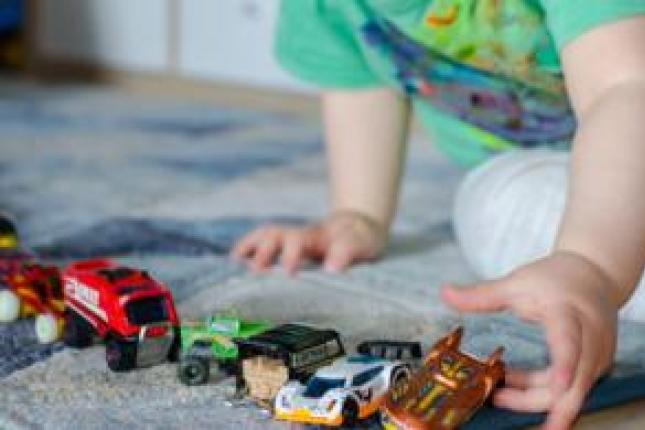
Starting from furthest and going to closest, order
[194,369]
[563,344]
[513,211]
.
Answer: [513,211] → [194,369] → [563,344]

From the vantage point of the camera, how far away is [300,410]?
0.50 m

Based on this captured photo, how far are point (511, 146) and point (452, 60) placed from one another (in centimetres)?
11

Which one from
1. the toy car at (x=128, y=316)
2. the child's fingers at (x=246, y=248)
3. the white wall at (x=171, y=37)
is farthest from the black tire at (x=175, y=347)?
the white wall at (x=171, y=37)

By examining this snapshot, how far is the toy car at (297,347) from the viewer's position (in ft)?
1.75

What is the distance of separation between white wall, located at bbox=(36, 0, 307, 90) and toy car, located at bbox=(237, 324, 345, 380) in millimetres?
1053

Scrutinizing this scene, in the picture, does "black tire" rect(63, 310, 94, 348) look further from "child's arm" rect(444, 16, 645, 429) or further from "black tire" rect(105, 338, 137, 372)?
"child's arm" rect(444, 16, 645, 429)

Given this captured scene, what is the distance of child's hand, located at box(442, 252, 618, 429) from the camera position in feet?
1.50

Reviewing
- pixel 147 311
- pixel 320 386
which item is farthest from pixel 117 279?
pixel 320 386

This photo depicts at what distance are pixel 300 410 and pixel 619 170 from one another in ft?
0.57

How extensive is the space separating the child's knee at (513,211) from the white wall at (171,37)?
82cm

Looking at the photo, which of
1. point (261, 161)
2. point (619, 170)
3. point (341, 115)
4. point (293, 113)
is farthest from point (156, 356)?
point (293, 113)

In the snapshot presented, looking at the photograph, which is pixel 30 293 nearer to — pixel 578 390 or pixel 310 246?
pixel 310 246

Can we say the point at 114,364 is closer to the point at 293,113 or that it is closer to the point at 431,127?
the point at 431,127

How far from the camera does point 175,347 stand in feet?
1.90
